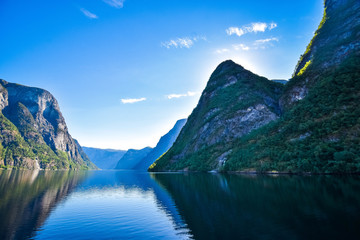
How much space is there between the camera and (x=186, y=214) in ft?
83.3

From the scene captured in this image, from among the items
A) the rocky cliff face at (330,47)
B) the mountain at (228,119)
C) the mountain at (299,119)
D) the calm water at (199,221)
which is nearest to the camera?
the calm water at (199,221)

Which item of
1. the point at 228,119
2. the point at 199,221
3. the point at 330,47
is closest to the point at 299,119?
the point at 228,119

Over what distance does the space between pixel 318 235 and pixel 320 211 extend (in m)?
8.34

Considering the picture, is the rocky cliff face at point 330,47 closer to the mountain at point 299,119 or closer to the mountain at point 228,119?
the mountain at point 299,119

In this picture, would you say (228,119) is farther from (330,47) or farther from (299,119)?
(330,47)

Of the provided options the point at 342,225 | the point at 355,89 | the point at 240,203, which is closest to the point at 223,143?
the point at 355,89

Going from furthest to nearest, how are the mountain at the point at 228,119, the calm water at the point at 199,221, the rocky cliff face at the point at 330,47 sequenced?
the mountain at the point at 228,119 < the rocky cliff face at the point at 330,47 < the calm water at the point at 199,221

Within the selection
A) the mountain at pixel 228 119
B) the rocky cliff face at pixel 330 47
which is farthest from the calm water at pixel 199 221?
the rocky cliff face at pixel 330 47

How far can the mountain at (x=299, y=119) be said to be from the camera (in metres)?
70.9

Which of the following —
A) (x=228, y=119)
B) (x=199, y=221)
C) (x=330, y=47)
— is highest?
(x=330, y=47)

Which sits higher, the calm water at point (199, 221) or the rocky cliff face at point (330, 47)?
the rocky cliff face at point (330, 47)

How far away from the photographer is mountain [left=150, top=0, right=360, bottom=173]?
70938 millimetres

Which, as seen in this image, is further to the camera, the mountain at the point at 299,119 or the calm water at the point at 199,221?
the mountain at the point at 299,119

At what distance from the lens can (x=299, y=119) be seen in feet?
326
